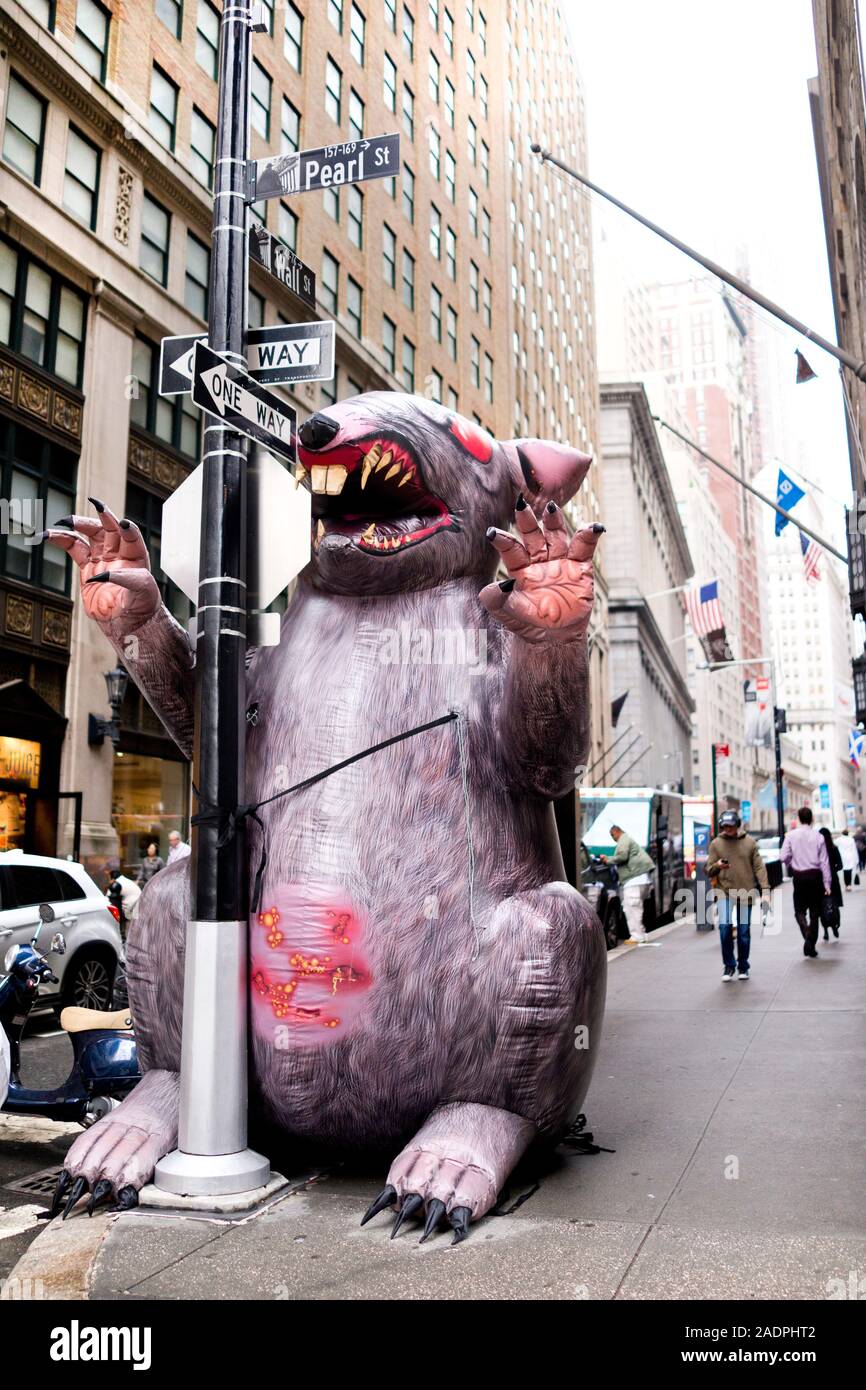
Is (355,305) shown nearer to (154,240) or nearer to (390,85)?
(390,85)

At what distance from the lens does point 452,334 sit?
32906 millimetres

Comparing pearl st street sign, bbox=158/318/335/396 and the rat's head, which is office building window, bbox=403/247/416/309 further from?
the rat's head

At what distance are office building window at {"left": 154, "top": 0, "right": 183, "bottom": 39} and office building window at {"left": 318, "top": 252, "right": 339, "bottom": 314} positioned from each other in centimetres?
545

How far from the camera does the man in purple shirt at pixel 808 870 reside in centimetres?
1226

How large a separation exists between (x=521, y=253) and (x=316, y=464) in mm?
41107

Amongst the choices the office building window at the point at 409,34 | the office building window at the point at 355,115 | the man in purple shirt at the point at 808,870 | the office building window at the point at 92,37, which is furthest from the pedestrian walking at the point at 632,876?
the office building window at the point at 409,34

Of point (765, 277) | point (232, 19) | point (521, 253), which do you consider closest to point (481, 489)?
point (232, 19)

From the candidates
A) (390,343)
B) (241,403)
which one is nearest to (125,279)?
(390,343)

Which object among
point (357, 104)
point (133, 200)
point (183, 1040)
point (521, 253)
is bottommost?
point (183, 1040)

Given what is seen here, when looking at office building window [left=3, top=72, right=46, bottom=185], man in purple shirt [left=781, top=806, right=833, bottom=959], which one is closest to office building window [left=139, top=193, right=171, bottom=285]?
office building window [left=3, top=72, right=46, bottom=185]

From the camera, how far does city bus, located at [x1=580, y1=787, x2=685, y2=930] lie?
63.3 ft

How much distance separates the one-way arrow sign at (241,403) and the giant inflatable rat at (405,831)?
0.36 metres

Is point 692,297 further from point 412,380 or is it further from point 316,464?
point 316,464

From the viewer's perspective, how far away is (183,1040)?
12.2 ft
